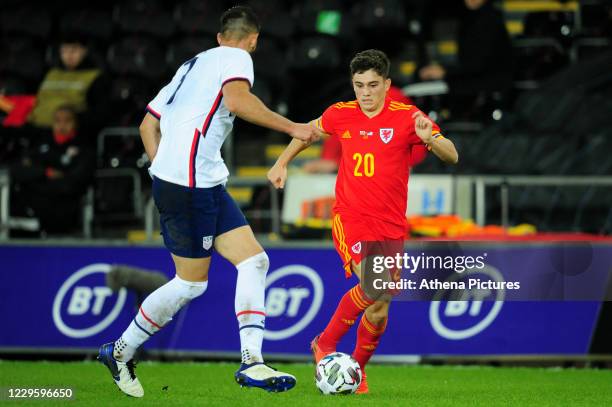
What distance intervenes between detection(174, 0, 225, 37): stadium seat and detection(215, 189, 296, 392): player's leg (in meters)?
8.08

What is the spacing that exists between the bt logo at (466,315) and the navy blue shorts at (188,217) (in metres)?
3.43

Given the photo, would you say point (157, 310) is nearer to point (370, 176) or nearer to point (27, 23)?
point (370, 176)

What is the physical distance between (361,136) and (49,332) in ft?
13.5

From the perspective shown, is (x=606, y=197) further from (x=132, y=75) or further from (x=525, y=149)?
(x=132, y=75)

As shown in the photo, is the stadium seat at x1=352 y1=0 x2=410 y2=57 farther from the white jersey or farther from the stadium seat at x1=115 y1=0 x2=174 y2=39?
the white jersey

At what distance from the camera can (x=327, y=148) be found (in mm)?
13039

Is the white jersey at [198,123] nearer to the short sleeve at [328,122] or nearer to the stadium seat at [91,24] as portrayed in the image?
the short sleeve at [328,122]

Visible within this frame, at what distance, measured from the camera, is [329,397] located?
757 cm

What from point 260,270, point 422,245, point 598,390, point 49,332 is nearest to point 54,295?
point 49,332

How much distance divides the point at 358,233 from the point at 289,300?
2.88 metres

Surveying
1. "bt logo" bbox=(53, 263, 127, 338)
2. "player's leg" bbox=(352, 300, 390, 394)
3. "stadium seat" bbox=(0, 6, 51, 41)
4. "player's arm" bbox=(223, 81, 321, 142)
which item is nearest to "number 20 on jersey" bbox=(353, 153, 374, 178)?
"player's arm" bbox=(223, 81, 321, 142)

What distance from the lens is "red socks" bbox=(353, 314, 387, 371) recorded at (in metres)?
7.94

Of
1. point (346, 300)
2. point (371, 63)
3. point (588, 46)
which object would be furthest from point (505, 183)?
point (588, 46)

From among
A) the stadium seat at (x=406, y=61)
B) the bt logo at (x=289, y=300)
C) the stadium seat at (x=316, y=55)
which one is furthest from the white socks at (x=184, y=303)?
the stadium seat at (x=406, y=61)
